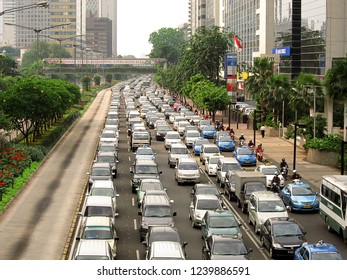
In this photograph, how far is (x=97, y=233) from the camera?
2973 centimetres

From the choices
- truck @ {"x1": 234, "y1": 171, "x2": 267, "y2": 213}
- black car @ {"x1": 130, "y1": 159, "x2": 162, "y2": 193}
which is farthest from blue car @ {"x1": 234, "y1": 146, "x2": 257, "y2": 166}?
truck @ {"x1": 234, "y1": 171, "x2": 267, "y2": 213}

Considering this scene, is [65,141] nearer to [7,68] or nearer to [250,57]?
[250,57]

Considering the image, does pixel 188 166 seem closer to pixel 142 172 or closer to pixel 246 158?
pixel 142 172

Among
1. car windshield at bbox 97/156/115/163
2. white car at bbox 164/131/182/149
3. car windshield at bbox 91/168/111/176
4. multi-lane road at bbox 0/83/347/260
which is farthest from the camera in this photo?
white car at bbox 164/131/182/149

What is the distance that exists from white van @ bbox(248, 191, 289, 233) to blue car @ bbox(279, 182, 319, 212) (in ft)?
12.1

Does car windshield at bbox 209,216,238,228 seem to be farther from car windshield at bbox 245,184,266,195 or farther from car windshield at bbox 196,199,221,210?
car windshield at bbox 245,184,266,195

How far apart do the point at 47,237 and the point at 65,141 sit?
4245 cm

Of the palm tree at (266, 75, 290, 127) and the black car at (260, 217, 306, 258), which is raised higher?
the palm tree at (266, 75, 290, 127)

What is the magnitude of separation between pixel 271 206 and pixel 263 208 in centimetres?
40

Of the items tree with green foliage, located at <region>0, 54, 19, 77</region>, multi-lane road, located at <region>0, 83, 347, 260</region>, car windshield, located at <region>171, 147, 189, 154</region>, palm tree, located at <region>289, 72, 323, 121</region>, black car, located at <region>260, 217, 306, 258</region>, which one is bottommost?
multi-lane road, located at <region>0, 83, 347, 260</region>

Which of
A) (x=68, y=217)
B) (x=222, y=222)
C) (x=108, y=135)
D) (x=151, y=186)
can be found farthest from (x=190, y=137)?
(x=222, y=222)

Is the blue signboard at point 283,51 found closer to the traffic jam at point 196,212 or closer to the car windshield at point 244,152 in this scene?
the car windshield at point 244,152

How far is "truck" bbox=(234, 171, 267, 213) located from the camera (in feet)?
130

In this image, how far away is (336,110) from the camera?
252ft
